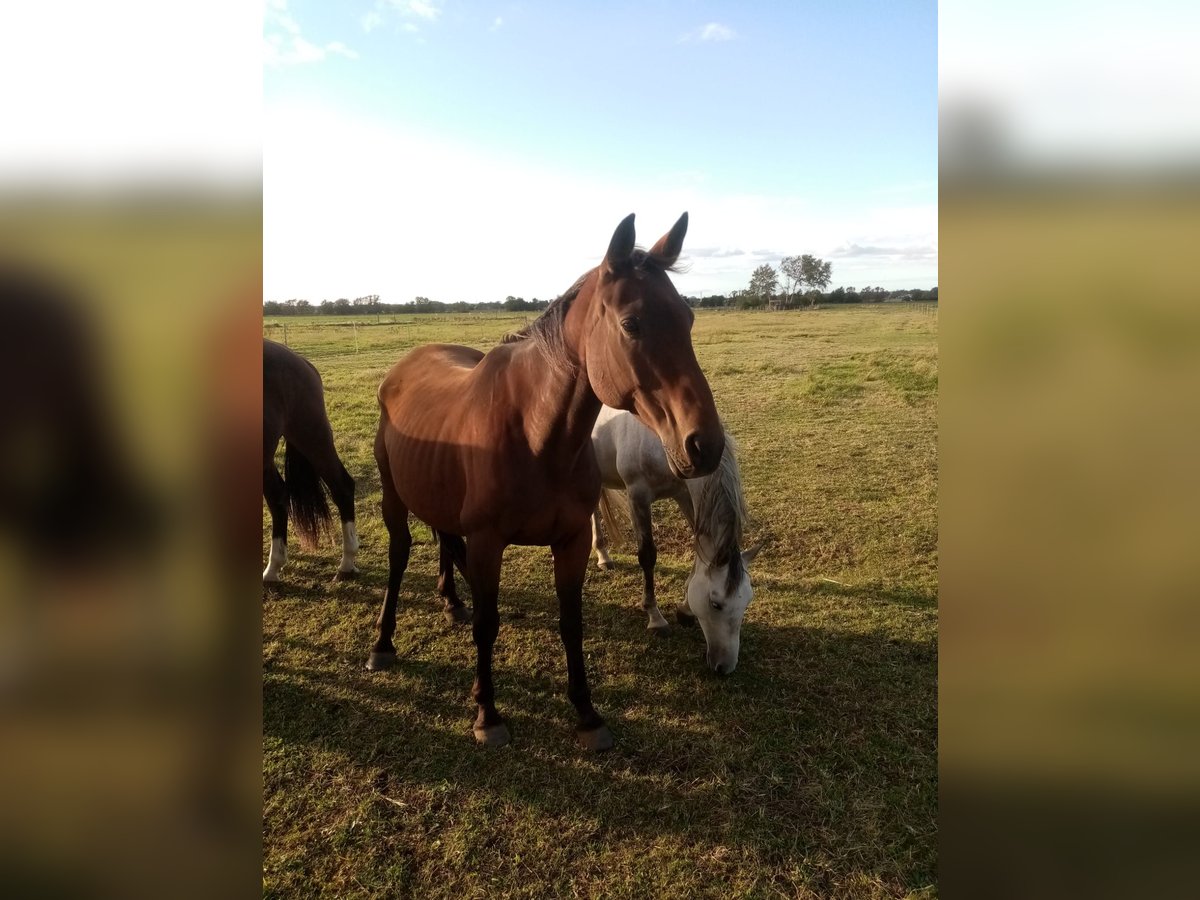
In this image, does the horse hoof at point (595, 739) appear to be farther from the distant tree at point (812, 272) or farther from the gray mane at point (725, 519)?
the distant tree at point (812, 272)

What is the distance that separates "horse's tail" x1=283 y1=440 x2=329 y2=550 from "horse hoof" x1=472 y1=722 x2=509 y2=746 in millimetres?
2497

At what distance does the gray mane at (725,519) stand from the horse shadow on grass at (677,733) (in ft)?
2.31

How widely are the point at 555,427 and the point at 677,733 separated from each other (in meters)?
1.72

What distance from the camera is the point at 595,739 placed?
2.98m

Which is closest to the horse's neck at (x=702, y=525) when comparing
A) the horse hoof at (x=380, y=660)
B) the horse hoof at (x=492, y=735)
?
the horse hoof at (x=492, y=735)

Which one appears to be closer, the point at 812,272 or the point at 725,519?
the point at 725,519

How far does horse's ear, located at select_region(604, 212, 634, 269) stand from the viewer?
2072 mm

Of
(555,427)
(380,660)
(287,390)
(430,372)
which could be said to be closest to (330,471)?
(287,390)

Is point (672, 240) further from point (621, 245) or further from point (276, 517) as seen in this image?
point (276, 517)
